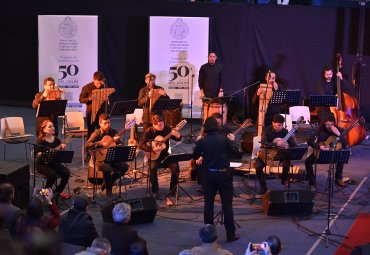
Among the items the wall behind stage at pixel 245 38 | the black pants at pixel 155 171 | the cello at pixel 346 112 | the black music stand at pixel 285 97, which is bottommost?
the black pants at pixel 155 171

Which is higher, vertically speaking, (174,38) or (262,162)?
(174,38)

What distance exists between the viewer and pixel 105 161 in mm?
10023

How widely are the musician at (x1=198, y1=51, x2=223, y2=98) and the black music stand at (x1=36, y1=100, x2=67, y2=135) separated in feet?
15.1

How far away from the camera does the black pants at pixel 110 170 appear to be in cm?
1090

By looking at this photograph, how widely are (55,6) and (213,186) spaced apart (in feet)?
42.2

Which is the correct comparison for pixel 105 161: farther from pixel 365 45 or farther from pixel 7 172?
pixel 365 45

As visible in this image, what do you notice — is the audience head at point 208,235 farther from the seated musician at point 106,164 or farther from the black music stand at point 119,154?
the seated musician at point 106,164

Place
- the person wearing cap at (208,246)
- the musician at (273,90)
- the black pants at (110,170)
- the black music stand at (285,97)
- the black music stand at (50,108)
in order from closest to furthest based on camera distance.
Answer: the person wearing cap at (208,246)
the black pants at (110,170)
the black music stand at (50,108)
the black music stand at (285,97)
the musician at (273,90)

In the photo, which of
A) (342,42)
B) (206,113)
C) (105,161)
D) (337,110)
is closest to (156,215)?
(105,161)

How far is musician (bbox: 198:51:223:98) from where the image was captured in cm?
1579

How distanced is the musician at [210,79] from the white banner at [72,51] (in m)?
3.94

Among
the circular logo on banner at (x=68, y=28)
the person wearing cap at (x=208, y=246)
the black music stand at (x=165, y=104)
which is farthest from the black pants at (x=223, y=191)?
the circular logo on banner at (x=68, y=28)

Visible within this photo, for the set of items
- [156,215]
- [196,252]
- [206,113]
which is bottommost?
[156,215]

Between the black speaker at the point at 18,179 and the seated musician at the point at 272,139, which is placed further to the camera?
the seated musician at the point at 272,139
